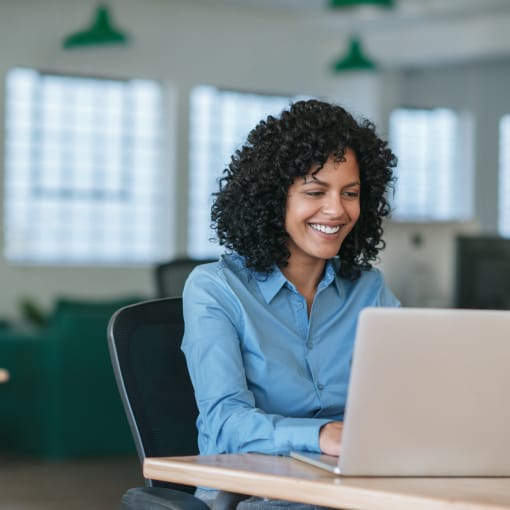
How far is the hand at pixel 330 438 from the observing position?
1.71m

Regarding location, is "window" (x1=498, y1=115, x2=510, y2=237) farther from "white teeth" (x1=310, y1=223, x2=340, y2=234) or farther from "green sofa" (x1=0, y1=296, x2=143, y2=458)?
"white teeth" (x1=310, y1=223, x2=340, y2=234)

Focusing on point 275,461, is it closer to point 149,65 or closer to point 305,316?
point 305,316

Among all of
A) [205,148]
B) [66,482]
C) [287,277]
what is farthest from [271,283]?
[205,148]

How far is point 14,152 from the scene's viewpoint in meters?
8.27

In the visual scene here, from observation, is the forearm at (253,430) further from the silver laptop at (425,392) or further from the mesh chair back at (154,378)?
the silver laptop at (425,392)

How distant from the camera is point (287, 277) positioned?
223 centimetres

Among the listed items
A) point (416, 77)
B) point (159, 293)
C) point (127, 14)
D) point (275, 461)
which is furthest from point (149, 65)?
point (275, 461)

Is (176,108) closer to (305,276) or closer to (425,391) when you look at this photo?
(305,276)

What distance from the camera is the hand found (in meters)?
1.71

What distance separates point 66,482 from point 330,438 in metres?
3.89

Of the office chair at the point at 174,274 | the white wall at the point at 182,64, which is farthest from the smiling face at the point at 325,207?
the white wall at the point at 182,64

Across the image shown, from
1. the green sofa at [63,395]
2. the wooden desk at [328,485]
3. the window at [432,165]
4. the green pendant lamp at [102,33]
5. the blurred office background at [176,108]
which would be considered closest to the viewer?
the wooden desk at [328,485]

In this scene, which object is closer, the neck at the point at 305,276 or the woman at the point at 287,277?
the woman at the point at 287,277

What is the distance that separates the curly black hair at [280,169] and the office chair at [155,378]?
0.68ft
